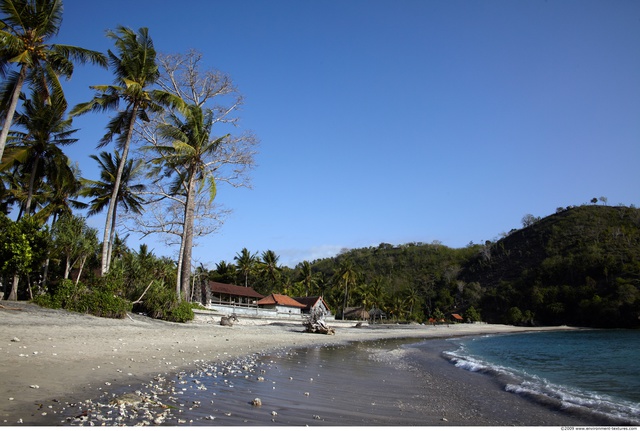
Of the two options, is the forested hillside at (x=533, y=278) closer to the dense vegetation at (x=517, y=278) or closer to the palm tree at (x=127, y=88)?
the dense vegetation at (x=517, y=278)

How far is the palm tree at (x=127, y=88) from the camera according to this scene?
20.7 metres

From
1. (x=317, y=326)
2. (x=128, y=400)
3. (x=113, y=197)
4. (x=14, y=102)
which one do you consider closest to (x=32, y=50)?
(x=14, y=102)

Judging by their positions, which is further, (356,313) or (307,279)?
(307,279)

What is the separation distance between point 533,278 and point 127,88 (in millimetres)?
106341

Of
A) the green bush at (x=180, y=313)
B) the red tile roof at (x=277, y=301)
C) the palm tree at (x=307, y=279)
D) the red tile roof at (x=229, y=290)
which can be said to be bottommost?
the red tile roof at (x=277, y=301)

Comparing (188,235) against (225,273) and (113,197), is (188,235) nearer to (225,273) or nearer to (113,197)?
(113,197)

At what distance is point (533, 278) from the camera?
100875mm

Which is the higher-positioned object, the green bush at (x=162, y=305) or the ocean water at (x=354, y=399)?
the green bush at (x=162, y=305)

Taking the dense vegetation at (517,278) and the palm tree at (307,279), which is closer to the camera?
the dense vegetation at (517,278)

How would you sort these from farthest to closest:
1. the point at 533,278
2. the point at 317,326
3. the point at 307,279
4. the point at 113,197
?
the point at 533,278 → the point at 307,279 → the point at 317,326 → the point at 113,197

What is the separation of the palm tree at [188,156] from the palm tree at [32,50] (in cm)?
733

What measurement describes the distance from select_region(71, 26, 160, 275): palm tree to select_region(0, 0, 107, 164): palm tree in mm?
2677

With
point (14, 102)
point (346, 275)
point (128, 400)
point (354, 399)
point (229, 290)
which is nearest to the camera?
point (128, 400)

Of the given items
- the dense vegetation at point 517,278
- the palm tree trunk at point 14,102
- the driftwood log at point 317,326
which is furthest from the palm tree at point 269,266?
the palm tree trunk at point 14,102
